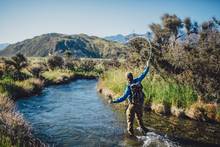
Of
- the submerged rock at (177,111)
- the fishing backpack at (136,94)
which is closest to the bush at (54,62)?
the submerged rock at (177,111)

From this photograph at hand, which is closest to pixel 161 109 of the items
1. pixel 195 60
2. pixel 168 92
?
pixel 168 92

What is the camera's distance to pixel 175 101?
1652cm

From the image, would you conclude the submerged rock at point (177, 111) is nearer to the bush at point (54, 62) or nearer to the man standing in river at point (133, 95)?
the man standing in river at point (133, 95)

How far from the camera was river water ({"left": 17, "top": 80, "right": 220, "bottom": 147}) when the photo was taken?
12.1m

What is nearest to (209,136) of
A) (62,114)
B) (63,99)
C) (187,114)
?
(187,114)

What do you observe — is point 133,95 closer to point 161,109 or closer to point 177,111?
point 177,111

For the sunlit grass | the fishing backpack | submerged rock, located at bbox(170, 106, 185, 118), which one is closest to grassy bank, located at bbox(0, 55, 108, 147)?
the fishing backpack

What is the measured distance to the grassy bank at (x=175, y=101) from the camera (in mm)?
14998

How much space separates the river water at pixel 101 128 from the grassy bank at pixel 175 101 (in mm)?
579

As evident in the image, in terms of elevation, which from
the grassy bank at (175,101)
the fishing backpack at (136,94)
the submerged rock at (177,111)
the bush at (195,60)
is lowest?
the submerged rock at (177,111)

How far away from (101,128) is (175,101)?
4.61 meters

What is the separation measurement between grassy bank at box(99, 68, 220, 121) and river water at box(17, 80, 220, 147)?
58cm

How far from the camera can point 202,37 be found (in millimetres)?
16312

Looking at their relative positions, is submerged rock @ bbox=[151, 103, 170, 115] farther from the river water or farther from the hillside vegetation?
the river water
